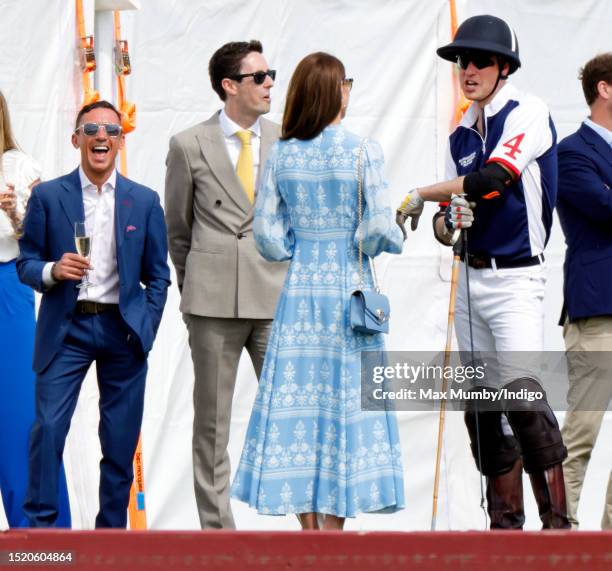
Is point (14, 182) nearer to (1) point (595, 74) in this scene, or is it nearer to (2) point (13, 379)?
(2) point (13, 379)

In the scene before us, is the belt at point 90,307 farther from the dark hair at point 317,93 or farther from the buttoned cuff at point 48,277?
the dark hair at point 317,93

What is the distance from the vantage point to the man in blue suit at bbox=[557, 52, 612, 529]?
520 cm

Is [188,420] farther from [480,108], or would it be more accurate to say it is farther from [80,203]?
[480,108]

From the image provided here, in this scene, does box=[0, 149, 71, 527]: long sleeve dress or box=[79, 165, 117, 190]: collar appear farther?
box=[0, 149, 71, 527]: long sleeve dress

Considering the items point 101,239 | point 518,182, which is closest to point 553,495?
point 518,182

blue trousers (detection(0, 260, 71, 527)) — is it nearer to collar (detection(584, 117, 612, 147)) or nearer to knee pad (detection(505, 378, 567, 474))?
knee pad (detection(505, 378, 567, 474))

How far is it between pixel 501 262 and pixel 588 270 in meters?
0.71

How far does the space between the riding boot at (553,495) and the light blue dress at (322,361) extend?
44 centimetres

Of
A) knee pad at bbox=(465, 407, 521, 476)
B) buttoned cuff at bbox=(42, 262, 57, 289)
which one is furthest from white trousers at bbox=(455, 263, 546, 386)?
buttoned cuff at bbox=(42, 262, 57, 289)

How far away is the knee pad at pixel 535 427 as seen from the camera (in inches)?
179

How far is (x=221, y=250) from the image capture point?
5246 millimetres

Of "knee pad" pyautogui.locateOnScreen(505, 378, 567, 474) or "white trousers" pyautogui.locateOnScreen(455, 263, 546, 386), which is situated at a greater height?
"white trousers" pyautogui.locateOnScreen(455, 263, 546, 386)
